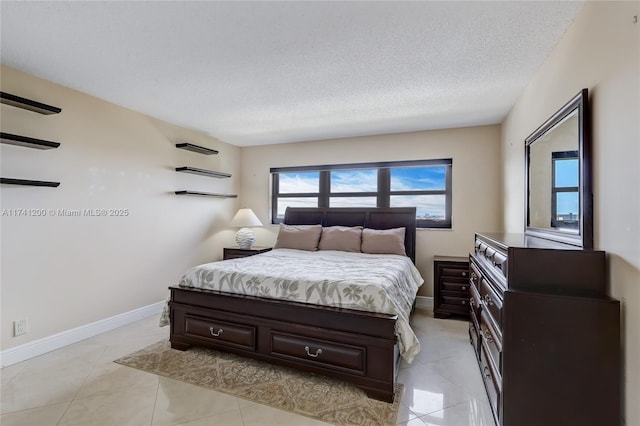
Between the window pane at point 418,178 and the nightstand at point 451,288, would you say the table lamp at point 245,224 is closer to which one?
the window pane at point 418,178

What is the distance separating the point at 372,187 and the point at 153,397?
3.46 m

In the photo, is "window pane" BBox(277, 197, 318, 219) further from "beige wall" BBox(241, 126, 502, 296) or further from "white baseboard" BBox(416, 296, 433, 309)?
"white baseboard" BBox(416, 296, 433, 309)

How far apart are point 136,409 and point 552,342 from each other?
232cm

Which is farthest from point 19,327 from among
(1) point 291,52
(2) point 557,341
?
(2) point 557,341

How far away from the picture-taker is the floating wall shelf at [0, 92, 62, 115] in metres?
2.24

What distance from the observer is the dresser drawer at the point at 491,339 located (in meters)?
1.57

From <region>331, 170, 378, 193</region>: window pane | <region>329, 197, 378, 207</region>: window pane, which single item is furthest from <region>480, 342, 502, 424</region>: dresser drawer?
<region>331, 170, 378, 193</region>: window pane

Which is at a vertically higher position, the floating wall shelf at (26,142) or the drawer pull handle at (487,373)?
the floating wall shelf at (26,142)

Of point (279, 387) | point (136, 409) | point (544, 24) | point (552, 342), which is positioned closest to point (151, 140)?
point (136, 409)

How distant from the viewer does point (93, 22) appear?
1810 mm

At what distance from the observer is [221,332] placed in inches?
96.3

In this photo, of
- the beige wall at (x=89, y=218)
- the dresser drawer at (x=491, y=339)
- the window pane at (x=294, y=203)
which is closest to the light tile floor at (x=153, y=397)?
the dresser drawer at (x=491, y=339)

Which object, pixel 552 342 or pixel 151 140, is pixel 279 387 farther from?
pixel 151 140

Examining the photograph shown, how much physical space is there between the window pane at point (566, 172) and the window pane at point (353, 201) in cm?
259
